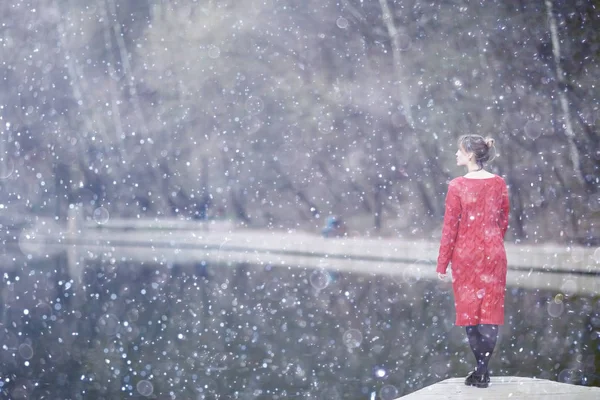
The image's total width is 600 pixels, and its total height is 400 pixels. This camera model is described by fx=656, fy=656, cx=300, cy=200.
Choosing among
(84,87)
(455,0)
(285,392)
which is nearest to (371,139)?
(455,0)

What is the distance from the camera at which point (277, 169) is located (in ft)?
76.5

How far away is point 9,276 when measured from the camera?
35.5ft

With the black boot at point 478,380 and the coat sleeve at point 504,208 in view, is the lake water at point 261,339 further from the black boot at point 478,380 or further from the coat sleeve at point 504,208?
the coat sleeve at point 504,208

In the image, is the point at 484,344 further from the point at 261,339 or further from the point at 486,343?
the point at 261,339

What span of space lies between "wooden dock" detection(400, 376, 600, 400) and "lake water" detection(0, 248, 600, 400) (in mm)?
504

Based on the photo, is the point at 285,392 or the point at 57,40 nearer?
the point at 285,392

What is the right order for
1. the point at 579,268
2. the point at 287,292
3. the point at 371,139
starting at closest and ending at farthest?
the point at 287,292 < the point at 579,268 < the point at 371,139

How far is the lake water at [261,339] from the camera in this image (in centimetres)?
429

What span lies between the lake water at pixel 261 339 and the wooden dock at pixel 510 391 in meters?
0.50

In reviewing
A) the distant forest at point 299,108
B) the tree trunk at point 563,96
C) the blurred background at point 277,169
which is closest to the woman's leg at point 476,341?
the blurred background at point 277,169

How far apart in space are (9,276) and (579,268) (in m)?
9.80

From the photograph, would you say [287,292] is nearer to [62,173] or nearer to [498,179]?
[498,179]

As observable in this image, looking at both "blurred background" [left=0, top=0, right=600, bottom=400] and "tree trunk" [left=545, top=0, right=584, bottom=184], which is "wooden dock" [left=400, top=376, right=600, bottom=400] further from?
"tree trunk" [left=545, top=0, right=584, bottom=184]

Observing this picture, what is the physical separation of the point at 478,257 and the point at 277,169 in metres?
19.9
